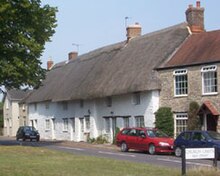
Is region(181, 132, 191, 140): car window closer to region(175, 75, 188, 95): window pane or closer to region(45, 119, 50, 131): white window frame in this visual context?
region(175, 75, 188, 95): window pane

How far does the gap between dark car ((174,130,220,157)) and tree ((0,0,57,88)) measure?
12171 mm

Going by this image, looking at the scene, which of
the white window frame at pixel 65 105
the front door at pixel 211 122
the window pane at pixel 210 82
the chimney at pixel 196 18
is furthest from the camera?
the white window frame at pixel 65 105

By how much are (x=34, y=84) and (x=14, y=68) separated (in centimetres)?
296

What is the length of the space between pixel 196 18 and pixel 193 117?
9888mm

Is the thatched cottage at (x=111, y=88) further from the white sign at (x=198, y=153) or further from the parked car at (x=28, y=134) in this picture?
the white sign at (x=198, y=153)

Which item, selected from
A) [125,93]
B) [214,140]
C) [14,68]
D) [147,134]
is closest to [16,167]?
[214,140]

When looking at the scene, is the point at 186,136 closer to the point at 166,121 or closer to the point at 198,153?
the point at 166,121

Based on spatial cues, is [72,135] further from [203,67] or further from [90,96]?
[203,67]

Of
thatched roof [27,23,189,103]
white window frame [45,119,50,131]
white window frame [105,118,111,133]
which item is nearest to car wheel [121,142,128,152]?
thatched roof [27,23,189,103]

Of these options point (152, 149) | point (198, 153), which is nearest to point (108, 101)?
point (152, 149)

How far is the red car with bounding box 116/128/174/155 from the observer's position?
1228 inches

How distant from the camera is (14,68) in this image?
35000 millimetres

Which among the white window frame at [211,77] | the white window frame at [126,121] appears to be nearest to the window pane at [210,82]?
the white window frame at [211,77]

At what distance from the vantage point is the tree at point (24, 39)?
34.7 meters
